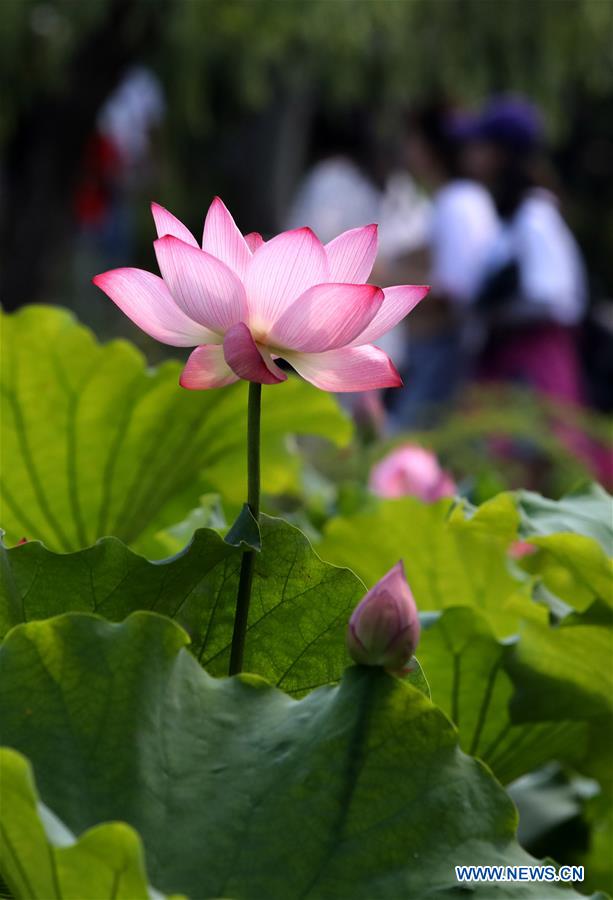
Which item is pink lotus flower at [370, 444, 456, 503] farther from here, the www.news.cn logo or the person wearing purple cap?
the person wearing purple cap

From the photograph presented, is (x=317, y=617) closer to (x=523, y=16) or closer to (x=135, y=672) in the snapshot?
(x=135, y=672)

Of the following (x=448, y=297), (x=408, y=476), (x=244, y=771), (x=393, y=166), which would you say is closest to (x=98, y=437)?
(x=244, y=771)

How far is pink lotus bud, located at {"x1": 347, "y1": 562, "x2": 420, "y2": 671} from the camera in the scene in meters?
0.45

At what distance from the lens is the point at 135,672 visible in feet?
1.52

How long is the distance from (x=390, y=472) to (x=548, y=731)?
0.78 m

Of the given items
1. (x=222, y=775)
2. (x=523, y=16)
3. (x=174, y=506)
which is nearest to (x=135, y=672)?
(x=222, y=775)

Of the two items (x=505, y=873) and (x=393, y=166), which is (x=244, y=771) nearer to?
(x=505, y=873)

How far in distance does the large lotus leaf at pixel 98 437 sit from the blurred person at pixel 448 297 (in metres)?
1.83

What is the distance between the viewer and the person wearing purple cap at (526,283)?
111 inches

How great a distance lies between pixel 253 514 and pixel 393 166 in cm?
513

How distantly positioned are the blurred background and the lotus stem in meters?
1.05

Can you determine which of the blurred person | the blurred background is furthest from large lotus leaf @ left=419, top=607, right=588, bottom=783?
the blurred person

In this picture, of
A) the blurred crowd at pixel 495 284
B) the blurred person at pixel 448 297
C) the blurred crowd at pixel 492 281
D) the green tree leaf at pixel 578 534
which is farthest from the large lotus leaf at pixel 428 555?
the blurred person at pixel 448 297

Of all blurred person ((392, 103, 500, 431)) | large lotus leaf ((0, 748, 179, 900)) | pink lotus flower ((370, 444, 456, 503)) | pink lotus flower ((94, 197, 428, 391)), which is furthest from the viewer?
blurred person ((392, 103, 500, 431))
